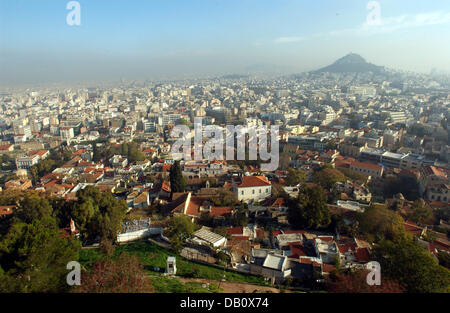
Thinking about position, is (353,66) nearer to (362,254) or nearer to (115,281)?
(362,254)

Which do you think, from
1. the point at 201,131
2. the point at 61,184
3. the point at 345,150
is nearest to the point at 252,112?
the point at 201,131

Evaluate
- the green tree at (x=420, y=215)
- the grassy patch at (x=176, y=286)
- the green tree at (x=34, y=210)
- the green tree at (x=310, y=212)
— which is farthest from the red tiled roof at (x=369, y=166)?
the green tree at (x=34, y=210)

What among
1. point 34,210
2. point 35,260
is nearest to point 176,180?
point 34,210

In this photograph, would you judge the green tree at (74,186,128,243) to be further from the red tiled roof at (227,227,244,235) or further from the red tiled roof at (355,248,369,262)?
the red tiled roof at (355,248,369,262)

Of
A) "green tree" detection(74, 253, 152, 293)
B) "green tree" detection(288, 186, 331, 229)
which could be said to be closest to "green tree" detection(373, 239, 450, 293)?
"green tree" detection(288, 186, 331, 229)

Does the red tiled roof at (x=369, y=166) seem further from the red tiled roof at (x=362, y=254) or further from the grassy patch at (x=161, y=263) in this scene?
the grassy patch at (x=161, y=263)
